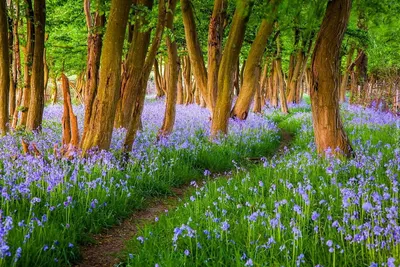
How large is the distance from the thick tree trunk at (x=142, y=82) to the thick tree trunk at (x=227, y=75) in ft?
10.7

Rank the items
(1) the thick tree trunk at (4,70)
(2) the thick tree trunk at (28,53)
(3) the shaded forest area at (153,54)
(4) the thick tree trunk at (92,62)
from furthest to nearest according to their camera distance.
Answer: (2) the thick tree trunk at (28,53)
(1) the thick tree trunk at (4,70)
(4) the thick tree trunk at (92,62)
(3) the shaded forest area at (153,54)

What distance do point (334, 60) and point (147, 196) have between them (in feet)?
14.5

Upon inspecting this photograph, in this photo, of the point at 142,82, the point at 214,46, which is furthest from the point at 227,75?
the point at 142,82

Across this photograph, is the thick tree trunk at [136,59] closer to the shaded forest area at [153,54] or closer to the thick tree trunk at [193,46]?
the shaded forest area at [153,54]

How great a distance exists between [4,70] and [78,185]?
18.4ft

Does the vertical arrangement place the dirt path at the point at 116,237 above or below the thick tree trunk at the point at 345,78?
below

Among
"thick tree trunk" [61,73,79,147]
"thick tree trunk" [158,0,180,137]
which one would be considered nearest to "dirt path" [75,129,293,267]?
"thick tree trunk" [61,73,79,147]

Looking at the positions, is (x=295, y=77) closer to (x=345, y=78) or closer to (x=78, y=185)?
(x=345, y=78)

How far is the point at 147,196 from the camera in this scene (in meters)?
6.74

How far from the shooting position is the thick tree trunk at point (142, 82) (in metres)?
8.23

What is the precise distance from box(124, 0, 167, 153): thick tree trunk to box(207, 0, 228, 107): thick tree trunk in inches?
147

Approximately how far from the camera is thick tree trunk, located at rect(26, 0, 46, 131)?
34.1 ft

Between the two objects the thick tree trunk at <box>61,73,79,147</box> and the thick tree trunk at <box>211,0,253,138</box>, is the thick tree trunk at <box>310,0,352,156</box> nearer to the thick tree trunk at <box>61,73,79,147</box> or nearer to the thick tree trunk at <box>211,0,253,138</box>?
the thick tree trunk at <box>211,0,253,138</box>

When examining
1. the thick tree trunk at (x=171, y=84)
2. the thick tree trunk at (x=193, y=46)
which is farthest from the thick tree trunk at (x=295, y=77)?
the thick tree trunk at (x=171, y=84)
